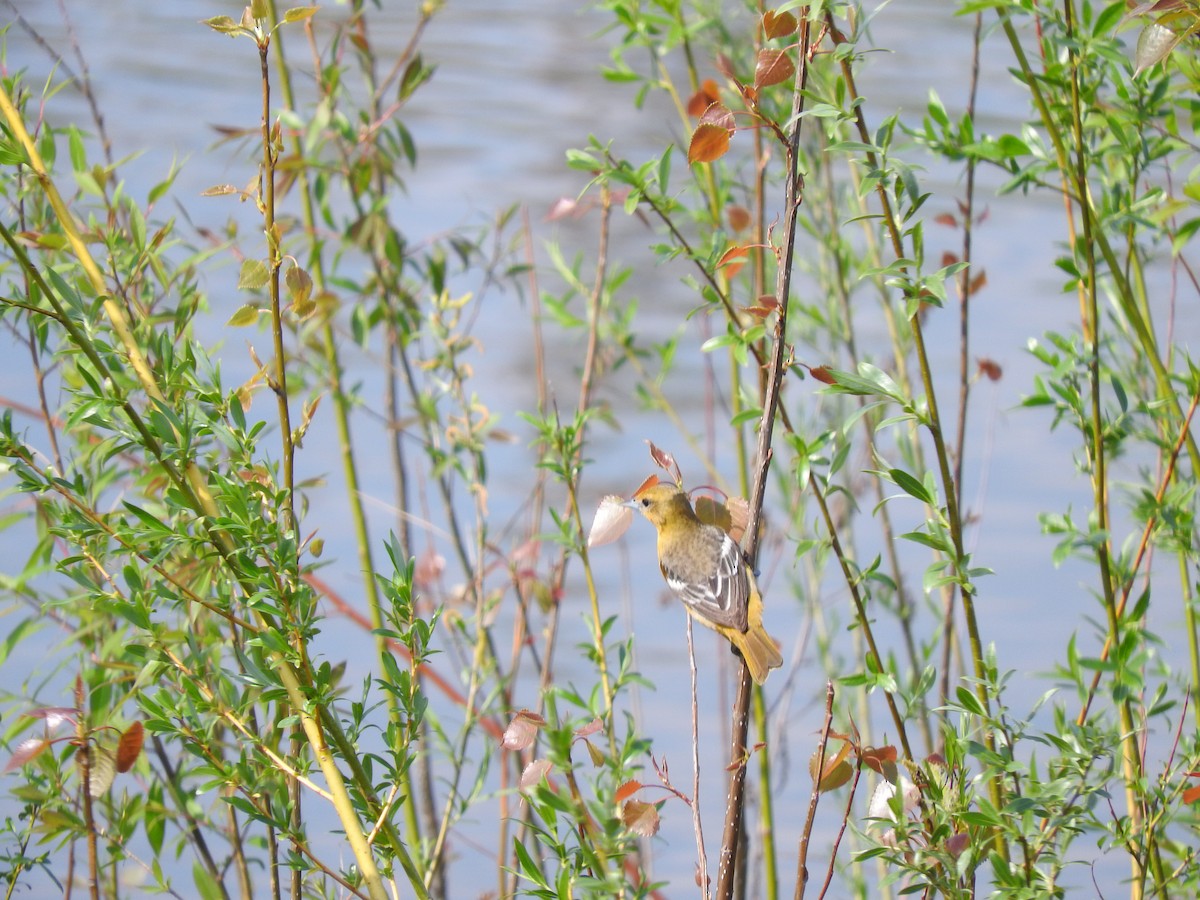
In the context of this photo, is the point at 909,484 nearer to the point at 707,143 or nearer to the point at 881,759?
the point at 881,759

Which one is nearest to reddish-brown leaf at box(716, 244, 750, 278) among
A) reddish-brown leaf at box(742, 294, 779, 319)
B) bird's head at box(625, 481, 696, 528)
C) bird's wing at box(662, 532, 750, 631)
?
reddish-brown leaf at box(742, 294, 779, 319)

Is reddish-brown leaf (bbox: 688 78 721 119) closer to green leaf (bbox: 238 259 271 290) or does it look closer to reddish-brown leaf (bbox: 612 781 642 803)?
green leaf (bbox: 238 259 271 290)

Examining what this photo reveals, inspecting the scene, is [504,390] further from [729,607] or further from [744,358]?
[744,358]

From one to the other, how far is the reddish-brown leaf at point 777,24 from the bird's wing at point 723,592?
111cm

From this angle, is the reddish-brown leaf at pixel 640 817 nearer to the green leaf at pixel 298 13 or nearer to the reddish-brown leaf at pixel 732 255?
the reddish-brown leaf at pixel 732 255

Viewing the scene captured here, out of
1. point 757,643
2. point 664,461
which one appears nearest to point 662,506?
point 757,643

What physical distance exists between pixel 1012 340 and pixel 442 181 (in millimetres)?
2723

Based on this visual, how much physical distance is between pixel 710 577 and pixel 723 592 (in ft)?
0.27

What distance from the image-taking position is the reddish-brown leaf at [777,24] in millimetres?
1565

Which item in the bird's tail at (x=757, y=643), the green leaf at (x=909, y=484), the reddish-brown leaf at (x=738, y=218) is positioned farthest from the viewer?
the reddish-brown leaf at (x=738, y=218)

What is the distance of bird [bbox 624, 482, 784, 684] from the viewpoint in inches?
96.1

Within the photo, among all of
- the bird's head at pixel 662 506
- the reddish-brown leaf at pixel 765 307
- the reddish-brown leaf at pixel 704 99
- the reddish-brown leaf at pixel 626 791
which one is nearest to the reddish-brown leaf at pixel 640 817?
the reddish-brown leaf at pixel 626 791

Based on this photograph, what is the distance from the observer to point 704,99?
249 centimetres

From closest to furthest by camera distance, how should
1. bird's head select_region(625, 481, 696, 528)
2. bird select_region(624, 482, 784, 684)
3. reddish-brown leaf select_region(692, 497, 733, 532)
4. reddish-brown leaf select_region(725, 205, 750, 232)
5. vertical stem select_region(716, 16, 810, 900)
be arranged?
vertical stem select_region(716, 16, 810, 900)
reddish-brown leaf select_region(692, 497, 733, 532)
bird select_region(624, 482, 784, 684)
reddish-brown leaf select_region(725, 205, 750, 232)
bird's head select_region(625, 481, 696, 528)
